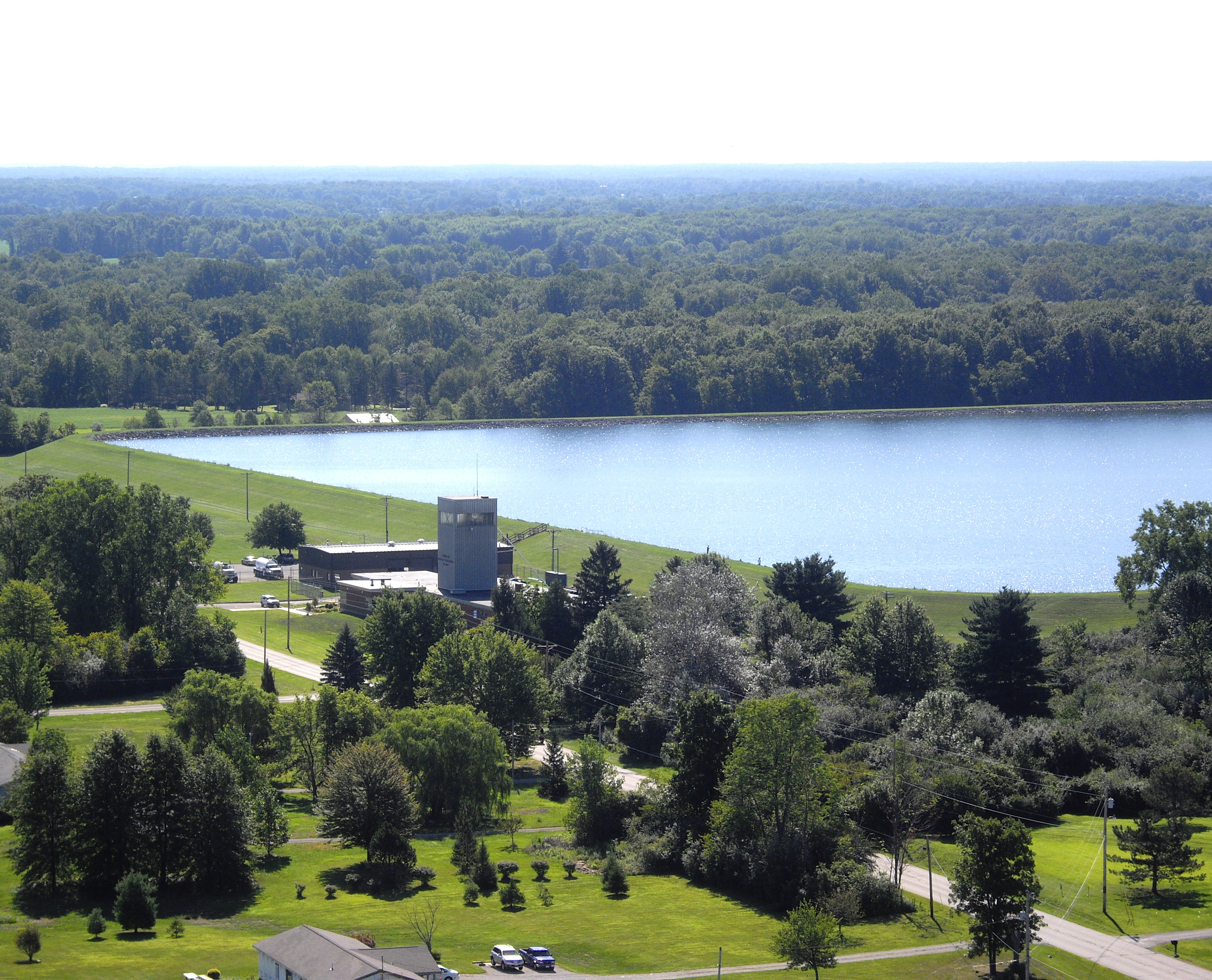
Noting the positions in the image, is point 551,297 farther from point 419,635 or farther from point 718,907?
point 718,907

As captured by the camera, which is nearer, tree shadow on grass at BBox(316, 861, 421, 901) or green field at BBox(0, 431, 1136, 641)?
tree shadow on grass at BBox(316, 861, 421, 901)

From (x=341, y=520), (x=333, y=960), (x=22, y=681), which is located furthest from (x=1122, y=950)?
(x=341, y=520)

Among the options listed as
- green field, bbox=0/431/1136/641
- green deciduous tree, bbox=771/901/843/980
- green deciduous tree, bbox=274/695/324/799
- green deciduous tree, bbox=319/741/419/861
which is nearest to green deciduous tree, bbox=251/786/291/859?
green deciduous tree, bbox=319/741/419/861

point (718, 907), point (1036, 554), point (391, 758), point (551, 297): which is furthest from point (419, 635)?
point (551, 297)

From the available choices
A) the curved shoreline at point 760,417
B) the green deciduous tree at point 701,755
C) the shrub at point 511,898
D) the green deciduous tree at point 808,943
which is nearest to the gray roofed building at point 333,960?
the shrub at point 511,898

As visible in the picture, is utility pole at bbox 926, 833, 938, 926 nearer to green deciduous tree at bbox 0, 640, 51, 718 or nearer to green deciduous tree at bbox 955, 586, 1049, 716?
green deciduous tree at bbox 955, 586, 1049, 716

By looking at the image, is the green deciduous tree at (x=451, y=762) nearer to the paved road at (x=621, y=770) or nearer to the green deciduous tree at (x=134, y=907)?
the paved road at (x=621, y=770)
